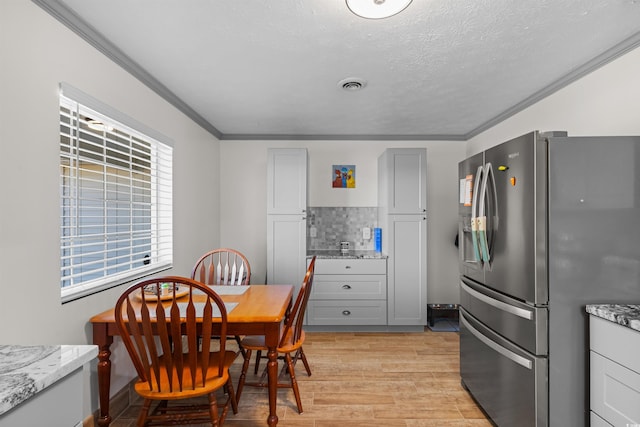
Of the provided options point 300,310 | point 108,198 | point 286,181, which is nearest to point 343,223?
point 286,181

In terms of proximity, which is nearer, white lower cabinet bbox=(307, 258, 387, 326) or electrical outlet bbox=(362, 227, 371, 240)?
white lower cabinet bbox=(307, 258, 387, 326)

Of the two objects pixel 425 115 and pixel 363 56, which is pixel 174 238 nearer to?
pixel 363 56

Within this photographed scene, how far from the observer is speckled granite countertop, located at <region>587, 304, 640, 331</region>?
143 centimetres

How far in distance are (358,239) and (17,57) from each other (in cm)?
365

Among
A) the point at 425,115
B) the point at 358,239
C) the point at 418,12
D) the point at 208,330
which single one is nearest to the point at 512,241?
the point at 418,12

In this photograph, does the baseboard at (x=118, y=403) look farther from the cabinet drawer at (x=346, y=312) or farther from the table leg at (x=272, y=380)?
the cabinet drawer at (x=346, y=312)

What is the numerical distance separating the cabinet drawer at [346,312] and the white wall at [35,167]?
225 cm

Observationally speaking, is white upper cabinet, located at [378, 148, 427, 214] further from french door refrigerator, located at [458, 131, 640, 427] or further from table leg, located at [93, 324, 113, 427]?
table leg, located at [93, 324, 113, 427]

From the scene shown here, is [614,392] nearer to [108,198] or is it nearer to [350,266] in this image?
[350,266]

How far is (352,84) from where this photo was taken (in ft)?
8.84

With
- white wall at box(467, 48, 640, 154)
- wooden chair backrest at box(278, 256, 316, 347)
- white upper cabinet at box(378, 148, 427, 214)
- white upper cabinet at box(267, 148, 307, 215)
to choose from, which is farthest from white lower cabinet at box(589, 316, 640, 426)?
white upper cabinet at box(267, 148, 307, 215)

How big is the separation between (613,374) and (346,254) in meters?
2.89

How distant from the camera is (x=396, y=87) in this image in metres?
2.78

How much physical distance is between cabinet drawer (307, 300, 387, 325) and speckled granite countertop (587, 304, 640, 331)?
2.42m
